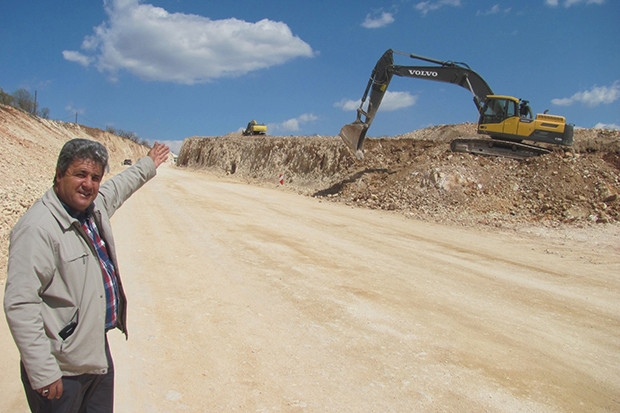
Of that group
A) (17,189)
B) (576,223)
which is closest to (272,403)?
(17,189)

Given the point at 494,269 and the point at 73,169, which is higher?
the point at 73,169

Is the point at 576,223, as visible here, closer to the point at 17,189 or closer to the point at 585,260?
the point at 585,260

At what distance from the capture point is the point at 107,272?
8.56 feet

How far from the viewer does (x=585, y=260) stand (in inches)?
383

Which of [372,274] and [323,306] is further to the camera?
[372,274]

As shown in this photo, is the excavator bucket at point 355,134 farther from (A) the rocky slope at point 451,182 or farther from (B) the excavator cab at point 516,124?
(B) the excavator cab at point 516,124

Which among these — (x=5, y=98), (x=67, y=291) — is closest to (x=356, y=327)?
(x=67, y=291)

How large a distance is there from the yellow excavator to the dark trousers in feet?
56.5

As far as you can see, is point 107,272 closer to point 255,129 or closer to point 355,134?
point 355,134

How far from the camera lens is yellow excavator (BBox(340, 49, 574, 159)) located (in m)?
16.8

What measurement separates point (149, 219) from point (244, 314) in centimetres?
717

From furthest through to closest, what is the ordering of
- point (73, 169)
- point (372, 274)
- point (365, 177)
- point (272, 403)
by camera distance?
point (365, 177)
point (372, 274)
point (272, 403)
point (73, 169)

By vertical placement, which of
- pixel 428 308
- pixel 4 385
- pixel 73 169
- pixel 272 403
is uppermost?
pixel 73 169

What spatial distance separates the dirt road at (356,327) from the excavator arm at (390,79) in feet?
31.3
